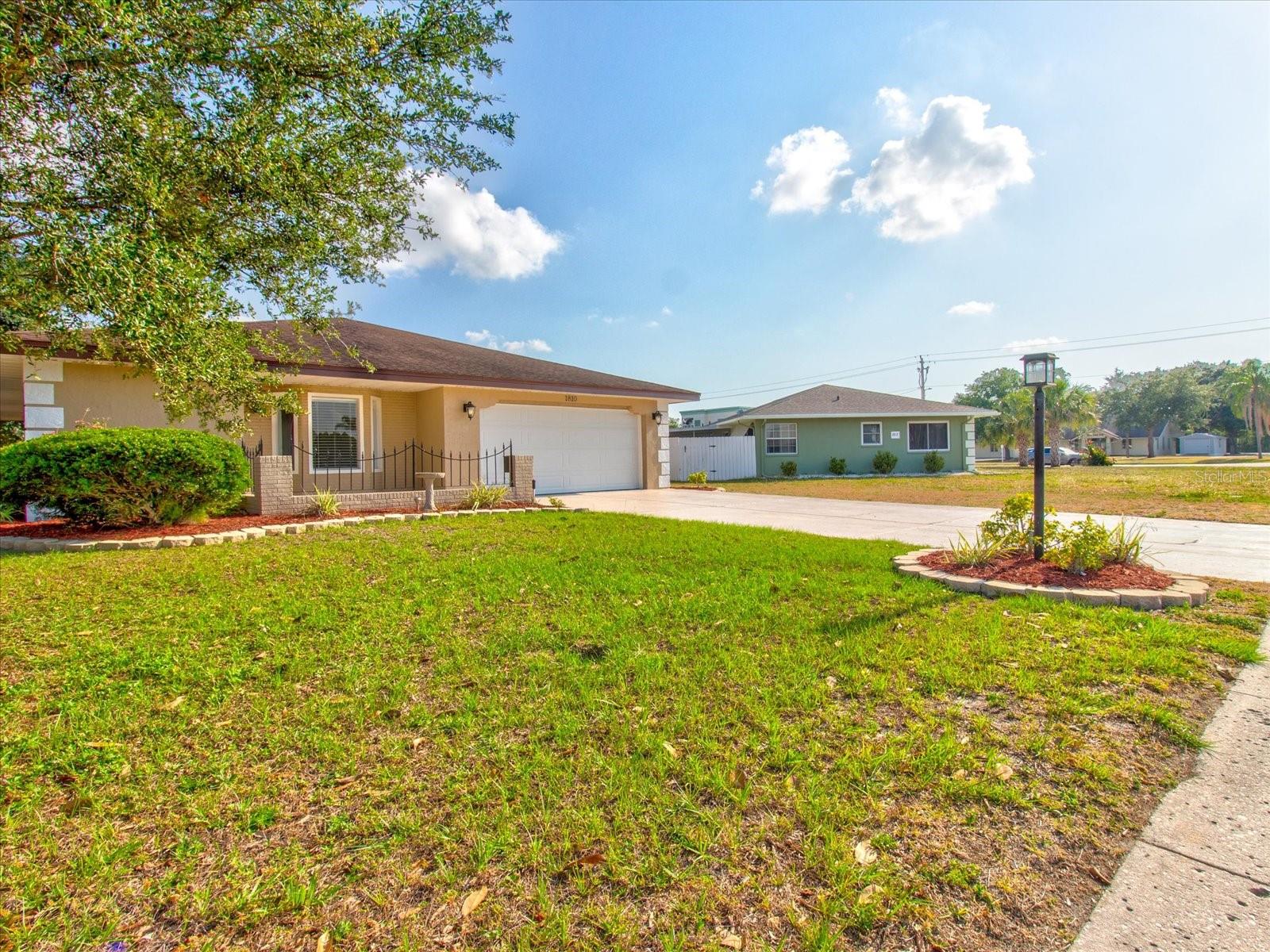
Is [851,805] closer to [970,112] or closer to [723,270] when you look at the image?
[970,112]

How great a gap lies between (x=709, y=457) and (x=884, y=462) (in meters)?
7.12

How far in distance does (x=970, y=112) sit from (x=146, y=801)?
41.1 ft

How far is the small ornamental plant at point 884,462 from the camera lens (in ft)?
78.3

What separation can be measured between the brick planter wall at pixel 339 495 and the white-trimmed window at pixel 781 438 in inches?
596

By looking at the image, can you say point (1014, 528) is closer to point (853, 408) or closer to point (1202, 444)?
point (853, 408)

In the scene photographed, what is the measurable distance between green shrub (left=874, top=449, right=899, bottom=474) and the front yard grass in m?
3.27

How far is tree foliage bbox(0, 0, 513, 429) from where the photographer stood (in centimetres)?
392

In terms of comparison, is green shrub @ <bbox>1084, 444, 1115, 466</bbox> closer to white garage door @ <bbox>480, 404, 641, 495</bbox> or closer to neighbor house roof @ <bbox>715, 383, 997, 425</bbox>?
neighbor house roof @ <bbox>715, 383, 997, 425</bbox>

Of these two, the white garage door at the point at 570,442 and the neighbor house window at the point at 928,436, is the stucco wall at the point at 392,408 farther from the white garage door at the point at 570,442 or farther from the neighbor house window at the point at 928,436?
the neighbor house window at the point at 928,436

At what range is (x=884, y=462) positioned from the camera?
2386cm

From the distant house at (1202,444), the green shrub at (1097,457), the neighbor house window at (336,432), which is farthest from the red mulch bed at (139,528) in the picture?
the distant house at (1202,444)

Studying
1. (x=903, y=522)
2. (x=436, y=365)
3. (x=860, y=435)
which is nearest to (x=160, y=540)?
(x=436, y=365)

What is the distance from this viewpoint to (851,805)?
85.2 inches

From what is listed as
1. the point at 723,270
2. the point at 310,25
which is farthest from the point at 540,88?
the point at 723,270
